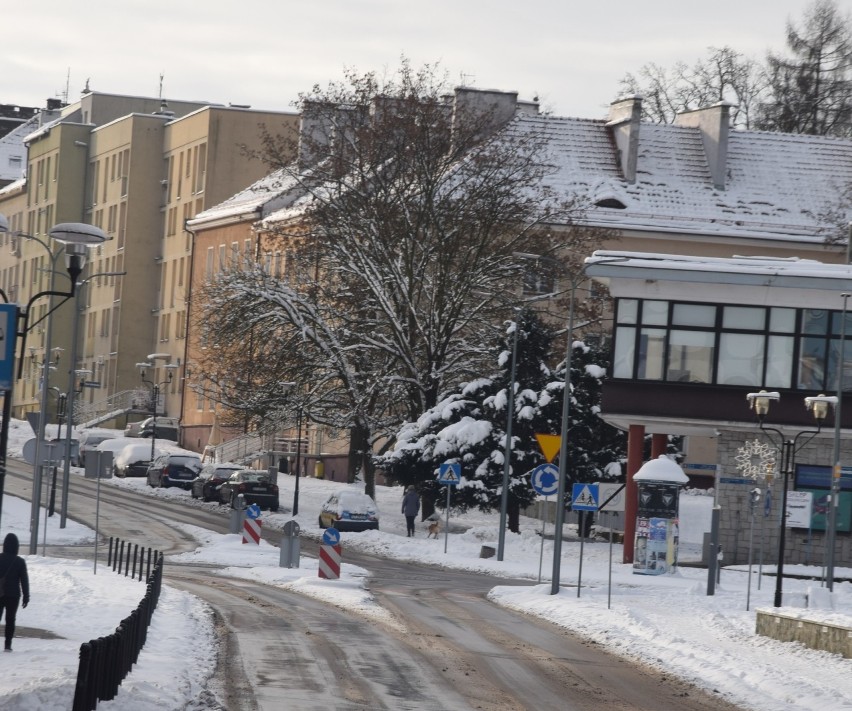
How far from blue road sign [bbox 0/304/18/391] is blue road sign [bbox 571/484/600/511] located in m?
17.1

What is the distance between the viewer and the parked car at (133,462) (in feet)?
250

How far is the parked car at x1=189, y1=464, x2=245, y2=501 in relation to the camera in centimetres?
6538

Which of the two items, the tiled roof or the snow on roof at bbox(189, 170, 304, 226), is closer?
the tiled roof

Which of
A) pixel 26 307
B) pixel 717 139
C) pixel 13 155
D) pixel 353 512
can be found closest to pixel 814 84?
pixel 717 139

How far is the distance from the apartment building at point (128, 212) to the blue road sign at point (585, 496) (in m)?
61.2

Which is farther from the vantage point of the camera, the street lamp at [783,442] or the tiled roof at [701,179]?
the tiled roof at [701,179]

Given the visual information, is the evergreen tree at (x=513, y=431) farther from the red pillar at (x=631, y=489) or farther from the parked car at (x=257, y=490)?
the parked car at (x=257, y=490)

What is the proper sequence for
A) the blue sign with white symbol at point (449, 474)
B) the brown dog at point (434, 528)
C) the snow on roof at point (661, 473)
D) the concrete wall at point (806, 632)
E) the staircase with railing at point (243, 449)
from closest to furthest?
the concrete wall at point (806, 632), the snow on roof at point (661, 473), the blue sign with white symbol at point (449, 474), the brown dog at point (434, 528), the staircase with railing at point (243, 449)

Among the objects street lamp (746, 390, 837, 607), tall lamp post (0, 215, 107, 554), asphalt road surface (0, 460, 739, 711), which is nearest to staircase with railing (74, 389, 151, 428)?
street lamp (746, 390, 837, 607)

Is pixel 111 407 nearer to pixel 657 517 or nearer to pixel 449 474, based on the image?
pixel 449 474

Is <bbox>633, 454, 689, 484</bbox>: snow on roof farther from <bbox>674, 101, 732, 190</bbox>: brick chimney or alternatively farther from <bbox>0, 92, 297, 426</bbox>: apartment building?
<bbox>0, 92, 297, 426</bbox>: apartment building

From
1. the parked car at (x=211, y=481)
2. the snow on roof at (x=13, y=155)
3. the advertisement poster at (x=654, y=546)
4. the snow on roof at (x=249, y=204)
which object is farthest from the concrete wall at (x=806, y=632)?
the snow on roof at (x=13, y=155)

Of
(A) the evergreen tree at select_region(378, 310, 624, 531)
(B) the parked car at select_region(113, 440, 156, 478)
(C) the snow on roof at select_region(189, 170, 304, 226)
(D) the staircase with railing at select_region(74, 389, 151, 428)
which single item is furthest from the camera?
(D) the staircase with railing at select_region(74, 389, 151, 428)

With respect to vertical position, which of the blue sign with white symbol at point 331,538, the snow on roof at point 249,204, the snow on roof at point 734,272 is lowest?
the blue sign with white symbol at point 331,538
